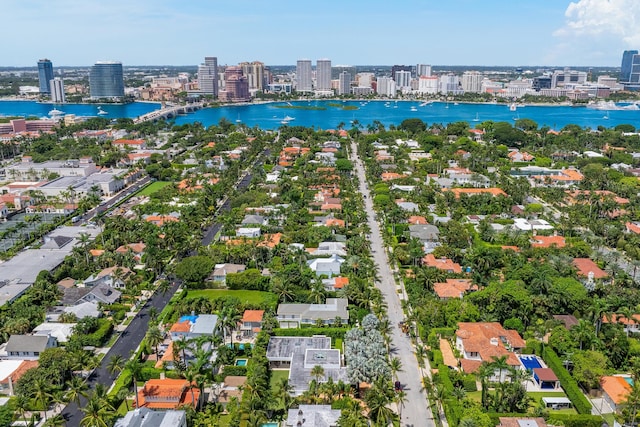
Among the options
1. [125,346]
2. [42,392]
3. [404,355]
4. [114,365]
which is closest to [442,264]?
[404,355]

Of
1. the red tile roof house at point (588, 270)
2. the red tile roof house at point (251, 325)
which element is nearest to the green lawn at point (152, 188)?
the red tile roof house at point (251, 325)

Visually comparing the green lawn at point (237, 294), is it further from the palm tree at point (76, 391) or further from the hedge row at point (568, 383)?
the hedge row at point (568, 383)

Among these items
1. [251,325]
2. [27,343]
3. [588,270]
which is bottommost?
[251,325]

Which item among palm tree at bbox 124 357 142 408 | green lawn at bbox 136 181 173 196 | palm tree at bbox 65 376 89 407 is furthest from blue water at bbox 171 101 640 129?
palm tree at bbox 65 376 89 407

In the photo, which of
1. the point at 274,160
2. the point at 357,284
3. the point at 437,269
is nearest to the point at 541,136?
the point at 274,160

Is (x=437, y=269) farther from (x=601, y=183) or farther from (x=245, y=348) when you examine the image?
(x=601, y=183)

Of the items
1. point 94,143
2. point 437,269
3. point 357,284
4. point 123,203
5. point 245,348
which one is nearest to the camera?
point 245,348

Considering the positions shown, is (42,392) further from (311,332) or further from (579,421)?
(579,421)

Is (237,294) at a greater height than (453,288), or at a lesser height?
lesser
